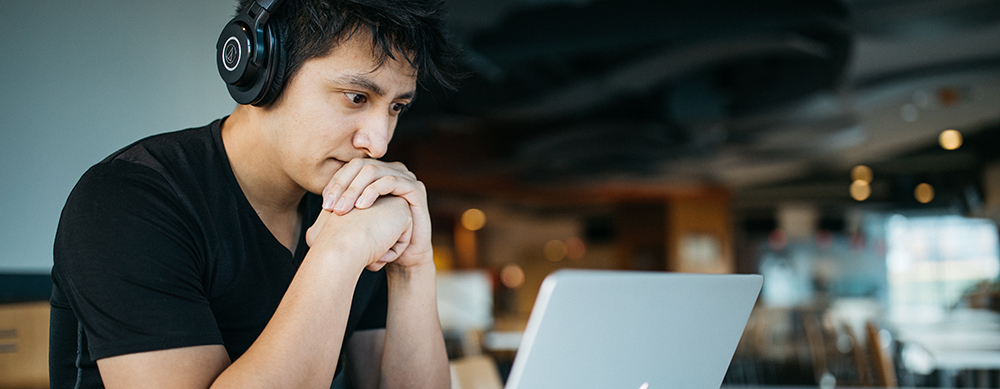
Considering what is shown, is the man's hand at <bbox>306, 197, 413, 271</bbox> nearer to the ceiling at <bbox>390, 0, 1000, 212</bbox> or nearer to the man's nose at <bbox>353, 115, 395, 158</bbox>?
the man's nose at <bbox>353, 115, 395, 158</bbox>

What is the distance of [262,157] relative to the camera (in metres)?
0.98

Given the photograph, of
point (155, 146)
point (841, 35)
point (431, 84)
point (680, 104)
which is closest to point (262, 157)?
point (155, 146)

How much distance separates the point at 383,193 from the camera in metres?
0.92

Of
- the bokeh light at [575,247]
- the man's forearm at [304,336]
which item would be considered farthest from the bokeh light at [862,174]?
the man's forearm at [304,336]

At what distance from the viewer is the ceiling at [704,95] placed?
427 cm

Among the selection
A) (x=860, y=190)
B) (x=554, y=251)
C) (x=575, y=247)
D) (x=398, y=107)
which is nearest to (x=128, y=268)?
(x=398, y=107)

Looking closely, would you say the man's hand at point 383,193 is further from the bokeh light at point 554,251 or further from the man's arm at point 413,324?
the bokeh light at point 554,251

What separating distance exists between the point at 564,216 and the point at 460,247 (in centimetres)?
294

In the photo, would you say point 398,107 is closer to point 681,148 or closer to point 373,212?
point 373,212

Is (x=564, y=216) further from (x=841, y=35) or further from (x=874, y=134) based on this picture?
(x=841, y=35)

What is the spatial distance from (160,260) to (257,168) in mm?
245

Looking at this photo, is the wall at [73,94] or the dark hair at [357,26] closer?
the dark hair at [357,26]

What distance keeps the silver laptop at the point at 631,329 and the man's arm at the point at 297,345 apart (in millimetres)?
278

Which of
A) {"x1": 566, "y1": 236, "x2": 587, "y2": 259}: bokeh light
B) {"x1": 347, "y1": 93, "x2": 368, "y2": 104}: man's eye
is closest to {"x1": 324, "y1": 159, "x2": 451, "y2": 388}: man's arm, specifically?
{"x1": 347, "y1": 93, "x2": 368, "y2": 104}: man's eye
